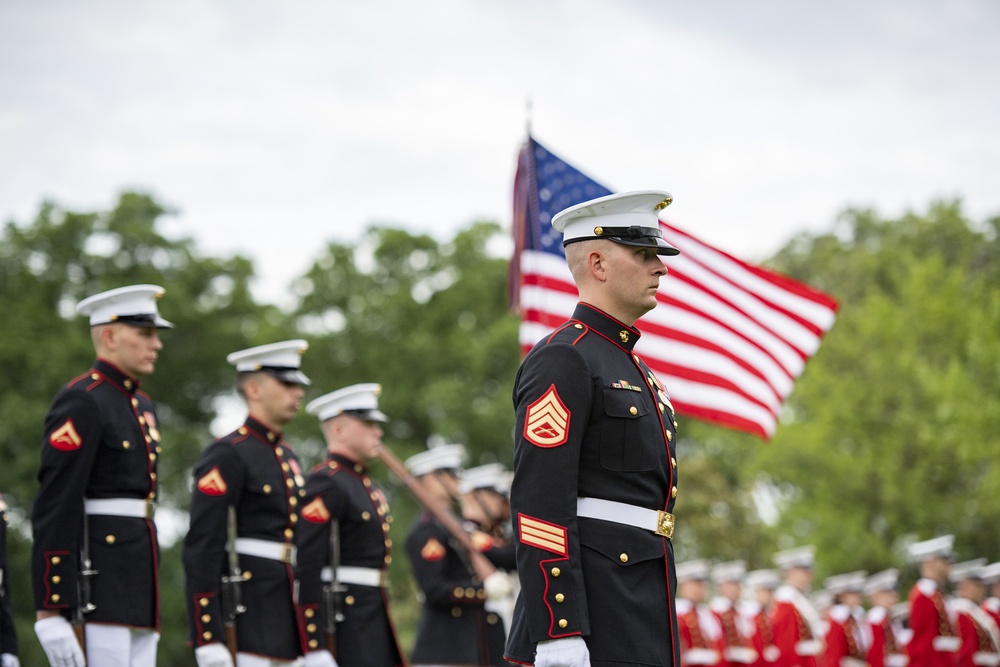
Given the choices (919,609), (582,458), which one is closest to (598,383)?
(582,458)

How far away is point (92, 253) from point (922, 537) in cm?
1906

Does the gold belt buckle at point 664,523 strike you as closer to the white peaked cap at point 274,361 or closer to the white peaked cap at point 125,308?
the white peaked cap at point 125,308

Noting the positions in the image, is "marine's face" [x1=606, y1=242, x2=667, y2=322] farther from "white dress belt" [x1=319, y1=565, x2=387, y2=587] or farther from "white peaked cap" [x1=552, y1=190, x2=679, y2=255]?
"white dress belt" [x1=319, y1=565, x2=387, y2=587]

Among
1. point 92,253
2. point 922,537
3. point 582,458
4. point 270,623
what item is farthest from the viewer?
point 92,253

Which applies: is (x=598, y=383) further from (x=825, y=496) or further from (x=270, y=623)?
(x=825, y=496)

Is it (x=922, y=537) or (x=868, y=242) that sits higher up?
(x=868, y=242)

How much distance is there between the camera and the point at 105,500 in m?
5.92

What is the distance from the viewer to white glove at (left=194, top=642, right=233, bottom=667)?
6.27 metres

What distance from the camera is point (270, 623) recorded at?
6848mm

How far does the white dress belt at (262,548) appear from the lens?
6.85m

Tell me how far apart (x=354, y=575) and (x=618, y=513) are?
402cm

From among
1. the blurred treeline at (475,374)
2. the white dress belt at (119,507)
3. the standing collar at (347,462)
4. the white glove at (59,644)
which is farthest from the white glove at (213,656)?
the blurred treeline at (475,374)

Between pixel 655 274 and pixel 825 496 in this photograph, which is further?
pixel 825 496

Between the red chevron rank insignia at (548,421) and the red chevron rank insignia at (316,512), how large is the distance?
3.76 m
